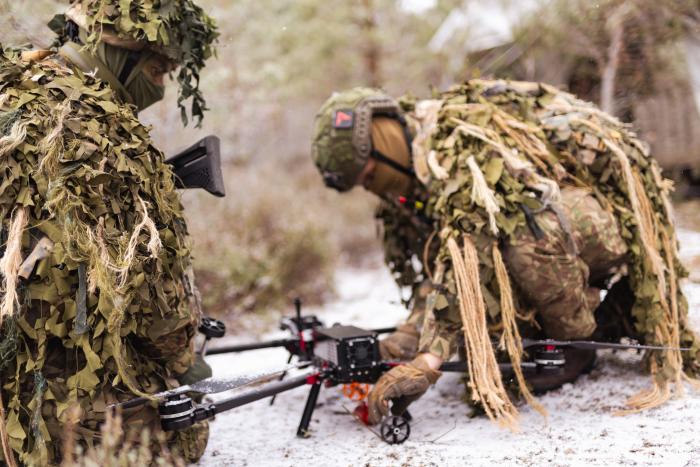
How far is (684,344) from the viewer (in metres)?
3.56

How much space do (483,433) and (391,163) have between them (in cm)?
162

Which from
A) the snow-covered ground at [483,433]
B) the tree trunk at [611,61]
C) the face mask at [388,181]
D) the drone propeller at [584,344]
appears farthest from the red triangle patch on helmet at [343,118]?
the tree trunk at [611,61]

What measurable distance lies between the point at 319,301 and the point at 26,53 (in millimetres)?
5107

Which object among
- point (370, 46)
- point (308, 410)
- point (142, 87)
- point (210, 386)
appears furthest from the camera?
point (370, 46)

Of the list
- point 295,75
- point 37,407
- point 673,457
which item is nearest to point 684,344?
point 673,457

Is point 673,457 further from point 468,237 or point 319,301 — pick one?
point 319,301

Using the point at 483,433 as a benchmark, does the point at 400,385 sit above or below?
above

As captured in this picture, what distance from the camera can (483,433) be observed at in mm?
3182

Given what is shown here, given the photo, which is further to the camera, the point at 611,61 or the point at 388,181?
the point at 611,61

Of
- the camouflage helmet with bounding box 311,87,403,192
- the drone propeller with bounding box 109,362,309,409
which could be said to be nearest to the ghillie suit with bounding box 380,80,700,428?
the camouflage helmet with bounding box 311,87,403,192

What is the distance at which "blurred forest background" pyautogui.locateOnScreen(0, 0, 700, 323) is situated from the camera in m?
6.77

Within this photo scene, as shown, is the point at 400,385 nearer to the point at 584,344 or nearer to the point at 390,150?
the point at 584,344

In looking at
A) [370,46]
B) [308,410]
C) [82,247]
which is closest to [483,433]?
[308,410]

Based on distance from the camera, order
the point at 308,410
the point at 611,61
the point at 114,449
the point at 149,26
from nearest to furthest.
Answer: the point at 114,449
the point at 149,26
the point at 308,410
the point at 611,61
